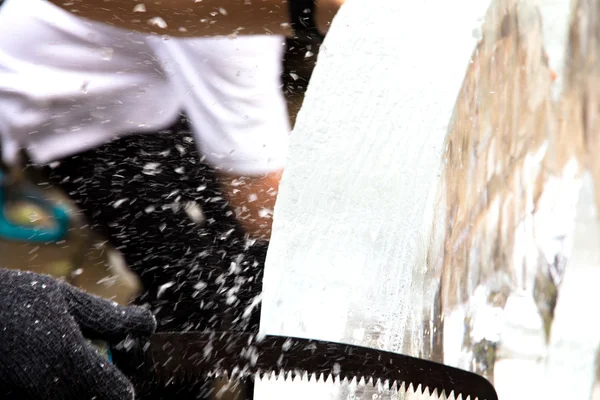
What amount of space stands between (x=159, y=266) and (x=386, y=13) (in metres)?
0.73

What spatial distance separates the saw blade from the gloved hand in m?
0.24

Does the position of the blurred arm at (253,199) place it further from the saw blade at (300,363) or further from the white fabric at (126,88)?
the saw blade at (300,363)

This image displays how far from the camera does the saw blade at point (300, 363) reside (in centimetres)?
91

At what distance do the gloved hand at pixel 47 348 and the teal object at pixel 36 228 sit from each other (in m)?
0.69

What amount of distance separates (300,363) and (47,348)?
0.43 metres

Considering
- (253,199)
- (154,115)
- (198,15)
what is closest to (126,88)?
(154,115)

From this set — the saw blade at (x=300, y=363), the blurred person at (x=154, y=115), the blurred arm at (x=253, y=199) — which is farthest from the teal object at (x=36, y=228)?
the saw blade at (x=300, y=363)

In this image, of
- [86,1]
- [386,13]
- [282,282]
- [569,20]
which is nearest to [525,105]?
[569,20]

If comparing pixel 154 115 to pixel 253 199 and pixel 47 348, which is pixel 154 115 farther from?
pixel 47 348

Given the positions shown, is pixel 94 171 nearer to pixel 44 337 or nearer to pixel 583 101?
pixel 44 337

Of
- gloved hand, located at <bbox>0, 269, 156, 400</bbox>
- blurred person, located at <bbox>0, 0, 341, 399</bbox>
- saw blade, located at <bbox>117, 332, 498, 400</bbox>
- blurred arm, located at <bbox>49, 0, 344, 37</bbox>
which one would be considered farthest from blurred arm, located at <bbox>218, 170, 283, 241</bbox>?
gloved hand, located at <bbox>0, 269, 156, 400</bbox>

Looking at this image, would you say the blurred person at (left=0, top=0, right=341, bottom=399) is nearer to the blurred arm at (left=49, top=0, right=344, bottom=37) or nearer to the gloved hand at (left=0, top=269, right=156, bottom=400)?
the blurred arm at (left=49, top=0, right=344, bottom=37)

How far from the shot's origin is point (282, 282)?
1352mm

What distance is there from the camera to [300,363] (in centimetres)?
96
